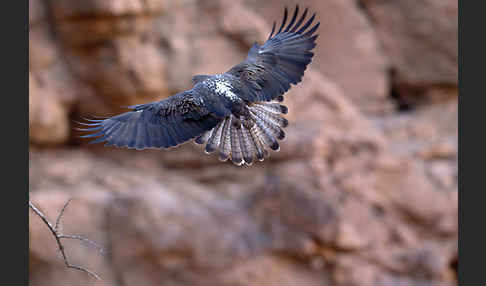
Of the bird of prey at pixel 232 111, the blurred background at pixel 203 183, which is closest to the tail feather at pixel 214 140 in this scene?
the bird of prey at pixel 232 111

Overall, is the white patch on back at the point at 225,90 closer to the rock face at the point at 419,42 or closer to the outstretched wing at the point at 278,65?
the outstretched wing at the point at 278,65

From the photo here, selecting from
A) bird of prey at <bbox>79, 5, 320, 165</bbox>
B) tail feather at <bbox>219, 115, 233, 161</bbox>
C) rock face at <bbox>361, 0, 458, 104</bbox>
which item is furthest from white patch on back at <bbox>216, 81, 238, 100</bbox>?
rock face at <bbox>361, 0, 458, 104</bbox>

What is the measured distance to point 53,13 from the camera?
23.6 feet

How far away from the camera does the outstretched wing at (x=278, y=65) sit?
466 centimetres

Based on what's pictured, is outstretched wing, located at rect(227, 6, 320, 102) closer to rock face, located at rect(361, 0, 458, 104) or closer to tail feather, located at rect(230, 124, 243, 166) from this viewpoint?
tail feather, located at rect(230, 124, 243, 166)

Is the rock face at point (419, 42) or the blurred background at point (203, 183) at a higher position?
the rock face at point (419, 42)

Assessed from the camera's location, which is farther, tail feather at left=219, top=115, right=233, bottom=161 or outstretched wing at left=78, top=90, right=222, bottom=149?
tail feather at left=219, top=115, right=233, bottom=161

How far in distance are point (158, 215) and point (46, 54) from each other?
7.52 feet

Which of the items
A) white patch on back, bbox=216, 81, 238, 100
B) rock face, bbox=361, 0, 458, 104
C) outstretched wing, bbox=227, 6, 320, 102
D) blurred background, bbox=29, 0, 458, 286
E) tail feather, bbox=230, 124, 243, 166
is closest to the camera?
white patch on back, bbox=216, 81, 238, 100

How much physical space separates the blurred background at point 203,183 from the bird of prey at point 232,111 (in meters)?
2.34

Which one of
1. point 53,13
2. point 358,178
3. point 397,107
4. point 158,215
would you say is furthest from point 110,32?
point 397,107

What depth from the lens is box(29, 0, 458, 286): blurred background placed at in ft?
23.1

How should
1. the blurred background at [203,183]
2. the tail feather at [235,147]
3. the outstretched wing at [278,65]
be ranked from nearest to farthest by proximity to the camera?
the outstretched wing at [278,65] → the tail feather at [235,147] → the blurred background at [203,183]

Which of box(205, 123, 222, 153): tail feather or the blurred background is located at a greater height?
the blurred background
